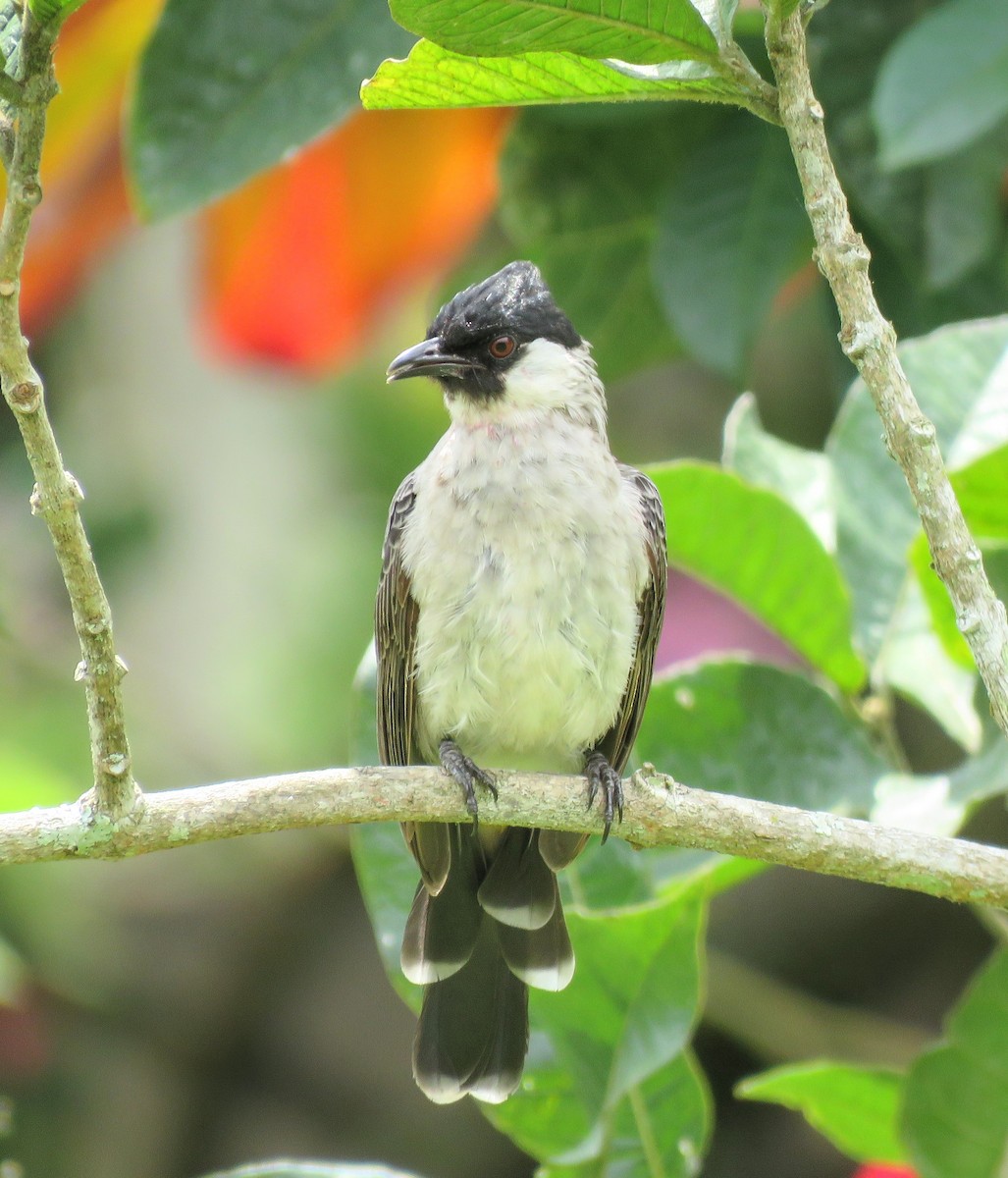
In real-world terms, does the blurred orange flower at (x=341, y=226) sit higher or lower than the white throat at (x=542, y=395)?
higher

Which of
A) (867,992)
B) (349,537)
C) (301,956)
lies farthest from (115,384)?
(867,992)

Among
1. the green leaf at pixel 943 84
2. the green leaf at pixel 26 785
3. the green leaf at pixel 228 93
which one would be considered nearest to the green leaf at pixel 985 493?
the green leaf at pixel 943 84

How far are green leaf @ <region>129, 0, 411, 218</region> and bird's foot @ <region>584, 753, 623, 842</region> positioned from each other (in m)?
1.15

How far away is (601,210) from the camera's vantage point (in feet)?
10.4

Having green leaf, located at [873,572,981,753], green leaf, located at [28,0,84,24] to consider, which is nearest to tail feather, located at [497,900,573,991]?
green leaf, located at [873,572,981,753]

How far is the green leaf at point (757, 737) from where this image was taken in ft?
7.83

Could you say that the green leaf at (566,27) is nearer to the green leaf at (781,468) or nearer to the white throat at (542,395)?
the green leaf at (781,468)

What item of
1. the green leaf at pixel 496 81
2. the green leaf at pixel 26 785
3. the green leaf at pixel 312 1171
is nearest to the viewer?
the green leaf at pixel 496 81

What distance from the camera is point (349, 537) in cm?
484

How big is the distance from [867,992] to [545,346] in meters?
2.54

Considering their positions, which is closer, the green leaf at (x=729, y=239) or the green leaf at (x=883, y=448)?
the green leaf at (x=883, y=448)

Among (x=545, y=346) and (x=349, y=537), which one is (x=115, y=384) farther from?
(x=545, y=346)

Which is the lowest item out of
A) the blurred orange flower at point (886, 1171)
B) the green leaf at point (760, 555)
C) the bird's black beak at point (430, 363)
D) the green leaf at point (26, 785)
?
the blurred orange flower at point (886, 1171)

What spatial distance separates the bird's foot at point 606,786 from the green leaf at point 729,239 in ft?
2.47
